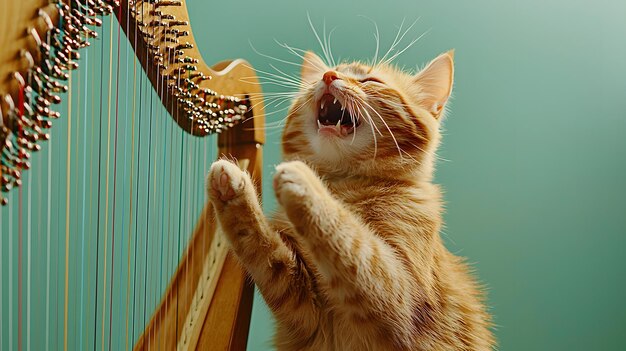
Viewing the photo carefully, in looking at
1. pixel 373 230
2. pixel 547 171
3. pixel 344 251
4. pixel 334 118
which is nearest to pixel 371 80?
pixel 334 118

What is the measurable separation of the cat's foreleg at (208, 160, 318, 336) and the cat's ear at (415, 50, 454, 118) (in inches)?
16.8

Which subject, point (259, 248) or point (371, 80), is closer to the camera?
point (259, 248)

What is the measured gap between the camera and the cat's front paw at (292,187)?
86cm

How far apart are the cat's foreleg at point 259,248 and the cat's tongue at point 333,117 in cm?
19

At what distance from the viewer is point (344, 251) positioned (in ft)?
3.00

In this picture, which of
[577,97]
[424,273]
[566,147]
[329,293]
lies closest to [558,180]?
[566,147]

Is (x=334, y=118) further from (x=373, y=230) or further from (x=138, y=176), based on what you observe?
(x=138, y=176)

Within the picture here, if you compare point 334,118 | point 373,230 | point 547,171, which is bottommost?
point 547,171

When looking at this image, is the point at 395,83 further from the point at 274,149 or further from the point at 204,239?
the point at 274,149

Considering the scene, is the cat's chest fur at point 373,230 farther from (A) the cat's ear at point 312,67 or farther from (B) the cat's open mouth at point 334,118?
(A) the cat's ear at point 312,67

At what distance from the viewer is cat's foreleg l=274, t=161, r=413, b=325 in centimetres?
87

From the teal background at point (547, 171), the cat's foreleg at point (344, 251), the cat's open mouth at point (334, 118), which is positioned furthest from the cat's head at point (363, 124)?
the teal background at point (547, 171)

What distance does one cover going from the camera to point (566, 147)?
6.09 ft

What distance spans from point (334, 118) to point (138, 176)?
0.38 meters
